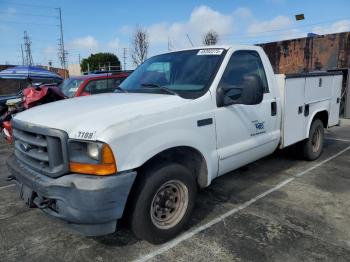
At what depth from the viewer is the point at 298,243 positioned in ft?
10.5

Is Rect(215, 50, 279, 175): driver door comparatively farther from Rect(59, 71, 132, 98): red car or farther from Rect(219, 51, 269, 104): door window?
Rect(59, 71, 132, 98): red car

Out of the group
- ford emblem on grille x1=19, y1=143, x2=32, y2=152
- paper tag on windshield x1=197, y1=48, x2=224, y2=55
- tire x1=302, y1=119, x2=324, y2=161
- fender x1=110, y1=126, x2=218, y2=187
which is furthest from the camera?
tire x1=302, y1=119, x2=324, y2=161

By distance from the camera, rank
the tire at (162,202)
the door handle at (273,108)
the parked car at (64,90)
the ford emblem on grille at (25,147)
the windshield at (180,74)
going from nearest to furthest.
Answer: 1. the tire at (162,202)
2. the ford emblem on grille at (25,147)
3. the windshield at (180,74)
4. the door handle at (273,108)
5. the parked car at (64,90)

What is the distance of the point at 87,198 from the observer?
256 cm

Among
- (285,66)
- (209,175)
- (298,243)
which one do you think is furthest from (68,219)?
(285,66)

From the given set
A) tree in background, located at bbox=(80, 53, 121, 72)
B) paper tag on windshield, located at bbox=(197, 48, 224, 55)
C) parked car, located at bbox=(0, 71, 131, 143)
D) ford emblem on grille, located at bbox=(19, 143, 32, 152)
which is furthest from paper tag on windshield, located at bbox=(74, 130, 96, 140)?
tree in background, located at bbox=(80, 53, 121, 72)

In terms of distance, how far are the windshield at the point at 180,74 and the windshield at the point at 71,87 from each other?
13.5 ft

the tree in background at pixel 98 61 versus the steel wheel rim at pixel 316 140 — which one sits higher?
the tree in background at pixel 98 61

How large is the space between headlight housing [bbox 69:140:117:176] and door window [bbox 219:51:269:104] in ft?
5.23

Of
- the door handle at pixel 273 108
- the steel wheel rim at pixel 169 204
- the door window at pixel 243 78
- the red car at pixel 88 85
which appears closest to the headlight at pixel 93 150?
the steel wheel rim at pixel 169 204

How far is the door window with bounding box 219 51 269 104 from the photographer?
3.69 meters

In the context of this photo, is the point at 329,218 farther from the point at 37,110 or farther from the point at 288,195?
the point at 37,110

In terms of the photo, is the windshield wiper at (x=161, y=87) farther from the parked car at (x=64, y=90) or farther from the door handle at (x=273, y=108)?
the parked car at (x=64, y=90)

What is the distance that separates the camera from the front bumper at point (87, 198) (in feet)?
8.46
